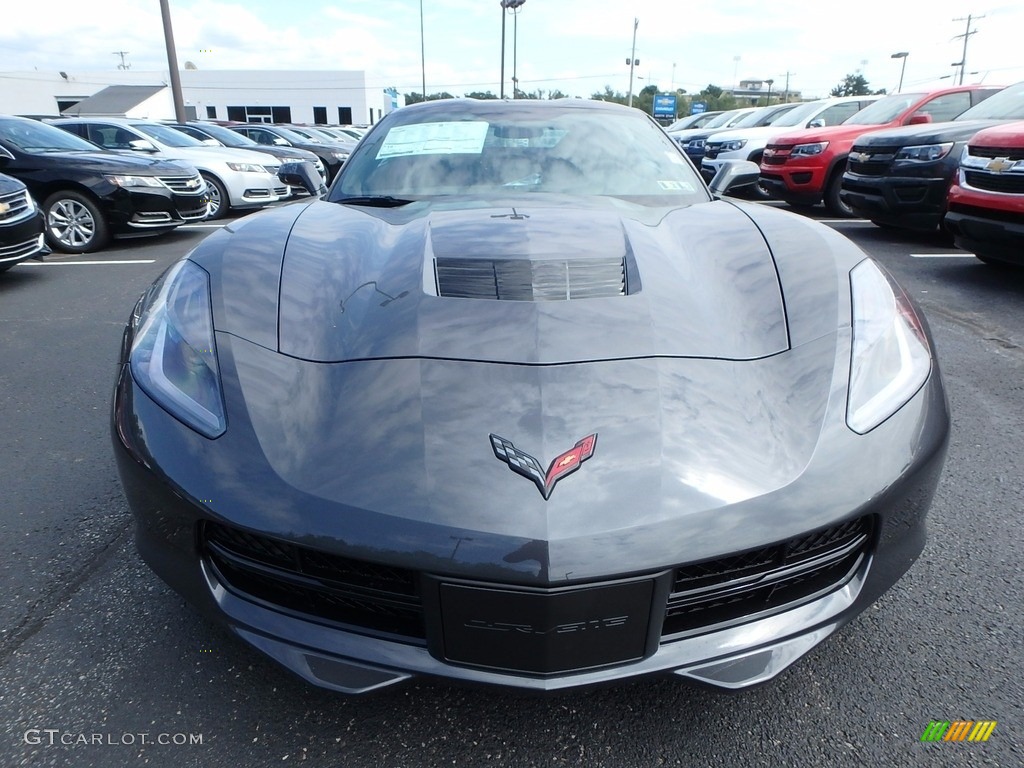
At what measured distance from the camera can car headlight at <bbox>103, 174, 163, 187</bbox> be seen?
7.01m

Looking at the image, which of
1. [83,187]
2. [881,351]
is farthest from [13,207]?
[881,351]

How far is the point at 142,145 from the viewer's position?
9375 millimetres

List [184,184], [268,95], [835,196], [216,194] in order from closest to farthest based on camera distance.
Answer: [184,184] < [835,196] < [216,194] < [268,95]

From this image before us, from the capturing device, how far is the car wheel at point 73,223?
7012 mm

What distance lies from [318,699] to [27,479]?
1.60 meters

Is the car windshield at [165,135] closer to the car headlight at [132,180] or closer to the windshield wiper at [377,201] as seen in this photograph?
the car headlight at [132,180]

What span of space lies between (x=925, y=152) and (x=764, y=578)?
667 cm

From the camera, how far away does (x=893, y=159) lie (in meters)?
6.77

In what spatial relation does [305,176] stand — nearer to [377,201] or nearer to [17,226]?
[377,201]

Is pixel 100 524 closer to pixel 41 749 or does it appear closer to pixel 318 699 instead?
pixel 41 749

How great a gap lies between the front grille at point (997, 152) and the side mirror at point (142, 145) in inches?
366

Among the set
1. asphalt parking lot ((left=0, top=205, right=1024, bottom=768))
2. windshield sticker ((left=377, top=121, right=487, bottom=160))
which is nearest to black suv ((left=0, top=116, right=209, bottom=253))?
windshield sticker ((left=377, top=121, right=487, bottom=160))

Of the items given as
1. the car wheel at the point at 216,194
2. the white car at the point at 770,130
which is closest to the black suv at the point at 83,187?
the car wheel at the point at 216,194

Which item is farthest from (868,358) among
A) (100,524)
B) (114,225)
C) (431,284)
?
(114,225)
